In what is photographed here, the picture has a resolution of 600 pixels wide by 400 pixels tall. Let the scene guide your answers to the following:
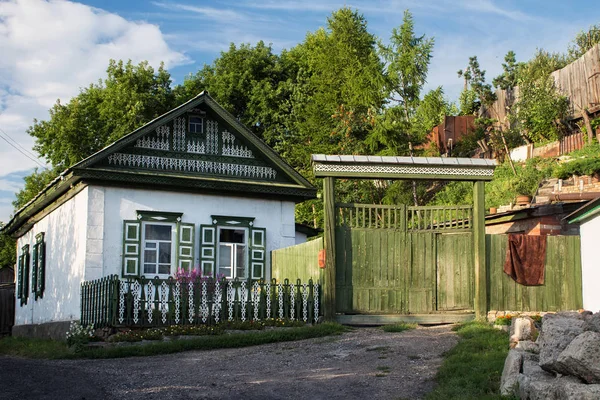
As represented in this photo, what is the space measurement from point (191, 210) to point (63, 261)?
394 cm

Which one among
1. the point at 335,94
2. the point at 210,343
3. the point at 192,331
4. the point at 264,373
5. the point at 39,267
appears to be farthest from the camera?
the point at 335,94

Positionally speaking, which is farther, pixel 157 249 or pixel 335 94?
pixel 335 94

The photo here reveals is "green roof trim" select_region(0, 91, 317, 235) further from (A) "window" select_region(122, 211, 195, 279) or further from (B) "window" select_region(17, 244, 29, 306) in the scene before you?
(B) "window" select_region(17, 244, 29, 306)

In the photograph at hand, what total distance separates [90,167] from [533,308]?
Result: 1094cm

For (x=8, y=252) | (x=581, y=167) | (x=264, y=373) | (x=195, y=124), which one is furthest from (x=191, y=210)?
(x=8, y=252)

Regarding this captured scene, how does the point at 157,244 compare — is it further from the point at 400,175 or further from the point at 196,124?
the point at 400,175

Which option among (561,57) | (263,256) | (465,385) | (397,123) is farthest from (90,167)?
(561,57)

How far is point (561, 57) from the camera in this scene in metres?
41.0

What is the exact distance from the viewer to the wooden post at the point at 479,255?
54.5ft

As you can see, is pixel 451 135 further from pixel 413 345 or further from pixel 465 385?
pixel 465 385

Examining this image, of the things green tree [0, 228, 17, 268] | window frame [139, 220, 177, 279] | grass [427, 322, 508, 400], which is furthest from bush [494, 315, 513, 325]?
green tree [0, 228, 17, 268]

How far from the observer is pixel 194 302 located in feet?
54.1

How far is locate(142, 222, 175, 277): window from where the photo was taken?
63.4ft

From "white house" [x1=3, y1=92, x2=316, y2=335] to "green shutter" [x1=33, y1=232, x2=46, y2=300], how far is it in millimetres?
774
